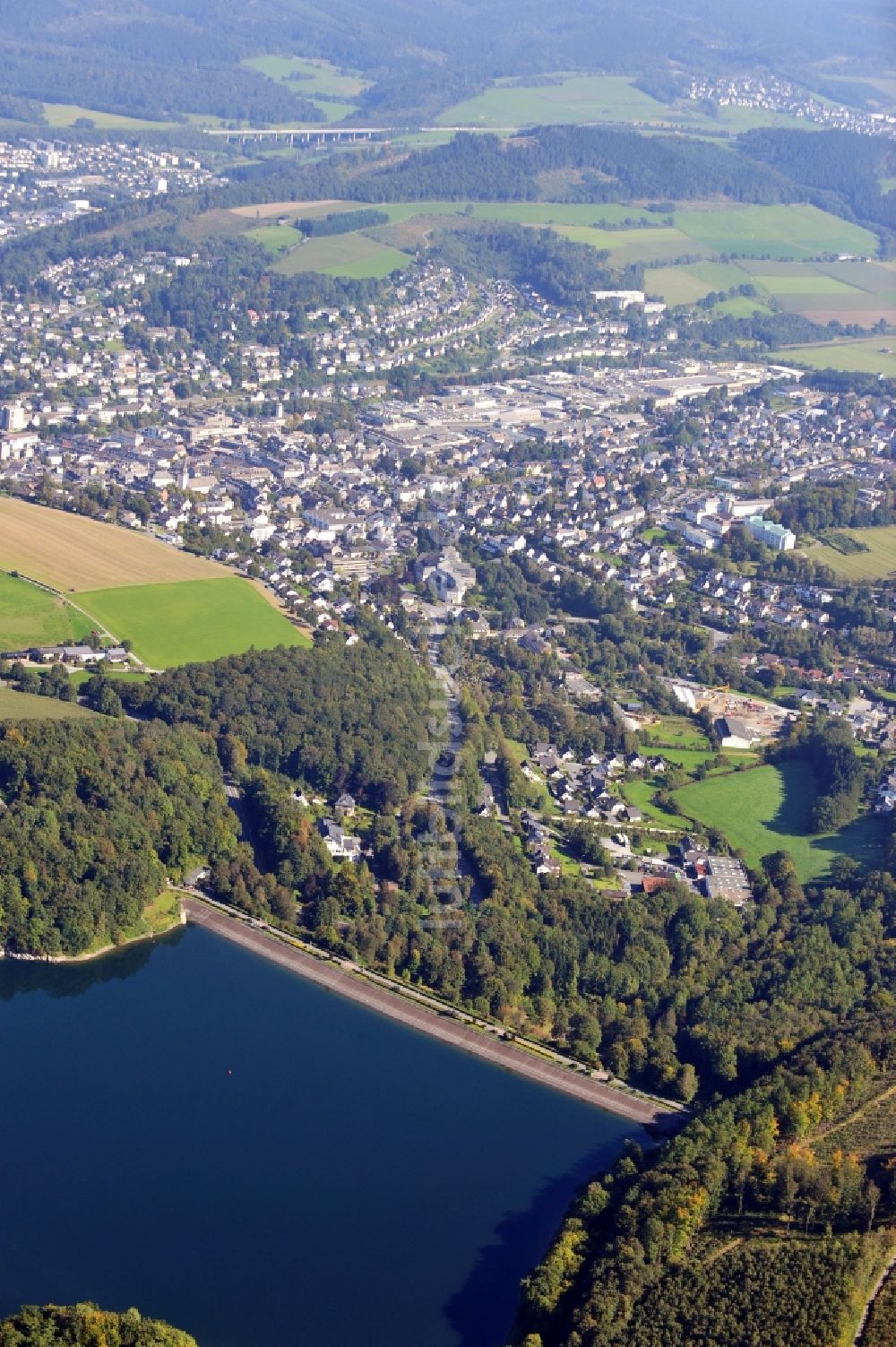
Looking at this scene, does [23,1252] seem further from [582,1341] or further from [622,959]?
[622,959]

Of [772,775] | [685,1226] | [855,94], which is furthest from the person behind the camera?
[855,94]

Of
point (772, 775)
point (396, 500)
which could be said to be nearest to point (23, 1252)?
point (772, 775)

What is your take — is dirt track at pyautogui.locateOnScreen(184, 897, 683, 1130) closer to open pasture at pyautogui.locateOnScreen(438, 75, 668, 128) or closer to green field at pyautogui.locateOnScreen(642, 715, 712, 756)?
green field at pyautogui.locateOnScreen(642, 715, 712, 756)

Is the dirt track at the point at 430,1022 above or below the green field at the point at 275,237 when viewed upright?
below

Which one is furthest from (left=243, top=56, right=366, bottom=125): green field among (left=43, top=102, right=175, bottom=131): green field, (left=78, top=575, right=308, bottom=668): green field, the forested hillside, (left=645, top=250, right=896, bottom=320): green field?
(left=78, top=575, right=308, bottom=668): green field

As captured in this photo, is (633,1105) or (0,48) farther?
(0,48)

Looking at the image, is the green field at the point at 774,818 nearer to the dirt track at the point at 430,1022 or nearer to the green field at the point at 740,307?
the dirt track at the point at 430,1022

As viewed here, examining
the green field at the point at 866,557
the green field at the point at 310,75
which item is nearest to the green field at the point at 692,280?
the green field at the point at 866,557

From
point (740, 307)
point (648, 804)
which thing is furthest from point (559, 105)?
point (648, 804)
